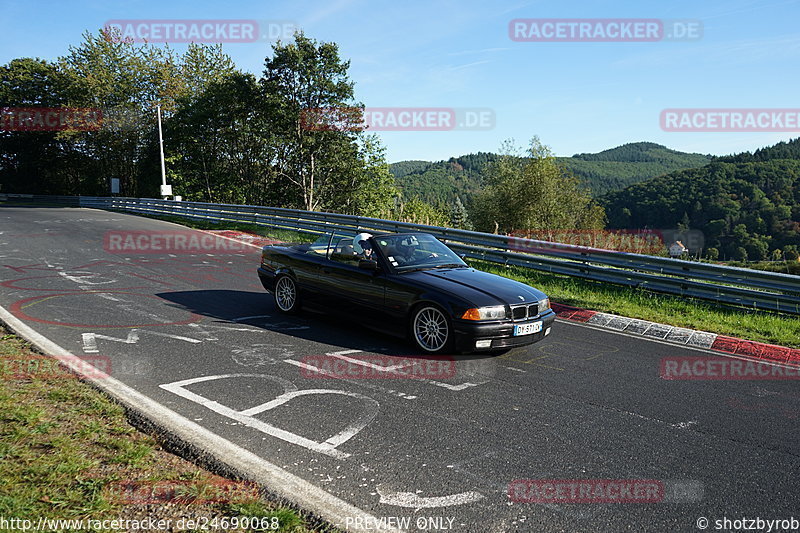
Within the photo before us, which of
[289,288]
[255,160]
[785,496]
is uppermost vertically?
[255,160]

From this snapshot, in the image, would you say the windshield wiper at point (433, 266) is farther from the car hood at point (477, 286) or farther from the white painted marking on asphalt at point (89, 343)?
the white painted marking on asphalt at point (89, 343)

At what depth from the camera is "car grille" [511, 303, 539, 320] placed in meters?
6.40

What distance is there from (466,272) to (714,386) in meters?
3.13

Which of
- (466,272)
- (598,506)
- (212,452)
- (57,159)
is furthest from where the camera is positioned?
(57,159)

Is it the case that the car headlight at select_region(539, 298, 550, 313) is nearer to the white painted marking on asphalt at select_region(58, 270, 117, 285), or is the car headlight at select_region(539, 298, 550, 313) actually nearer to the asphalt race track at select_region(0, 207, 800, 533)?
the asphalt race track at select_region(0, 207, 800, 533)

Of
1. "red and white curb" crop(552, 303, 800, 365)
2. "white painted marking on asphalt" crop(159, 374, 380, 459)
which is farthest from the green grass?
"red and white curb" crop(552, 303, 800, 365)

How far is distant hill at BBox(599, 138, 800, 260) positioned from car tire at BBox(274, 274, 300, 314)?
270ft

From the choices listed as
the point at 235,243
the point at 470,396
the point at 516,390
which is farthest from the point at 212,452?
the point at 235,243

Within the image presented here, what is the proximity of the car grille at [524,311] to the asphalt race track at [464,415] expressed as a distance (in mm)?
531

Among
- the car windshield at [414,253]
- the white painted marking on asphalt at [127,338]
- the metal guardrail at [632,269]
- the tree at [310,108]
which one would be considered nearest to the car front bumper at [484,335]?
the car windshield at [414,253]

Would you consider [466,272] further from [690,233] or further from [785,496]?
[690,233]

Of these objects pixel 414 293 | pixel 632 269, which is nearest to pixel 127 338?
pixel 414 293

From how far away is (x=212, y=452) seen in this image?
3.83 metres

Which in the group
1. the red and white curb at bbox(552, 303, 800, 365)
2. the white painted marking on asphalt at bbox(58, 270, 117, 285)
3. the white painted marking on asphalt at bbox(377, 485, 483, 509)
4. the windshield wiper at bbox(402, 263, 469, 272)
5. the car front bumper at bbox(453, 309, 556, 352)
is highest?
the windshield wiper at bbox(402, 263, 469, 272)
